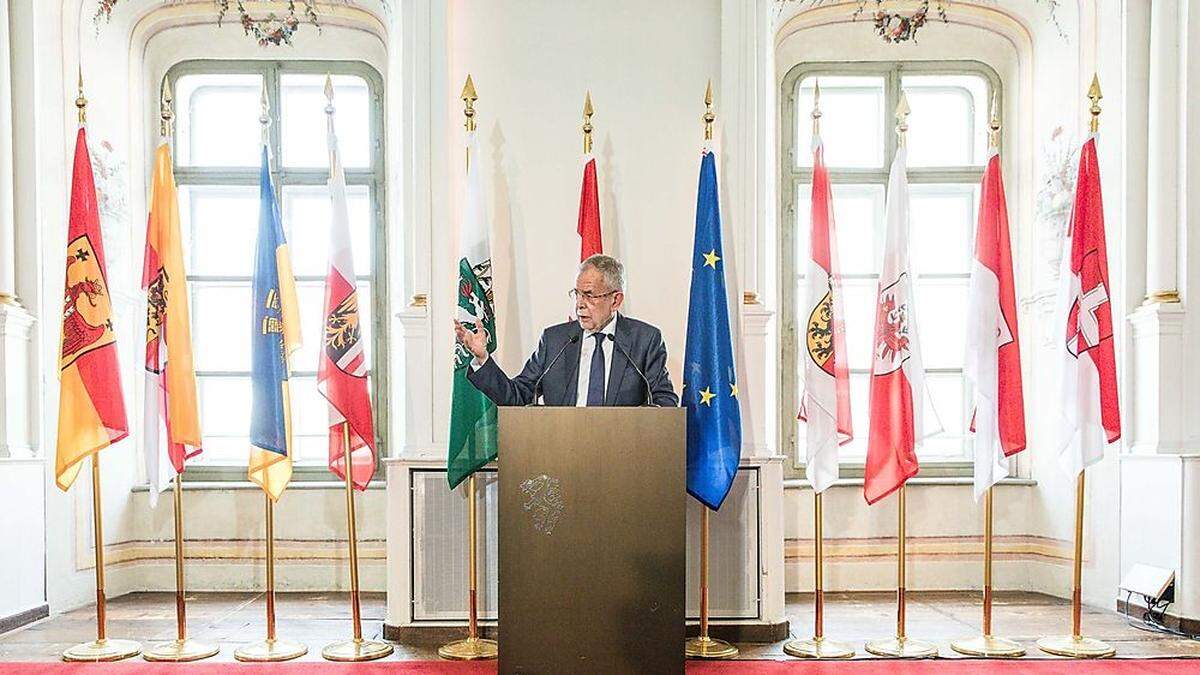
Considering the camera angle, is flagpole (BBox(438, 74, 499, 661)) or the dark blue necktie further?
flagpole (BBox(438, 74, 499, 661))

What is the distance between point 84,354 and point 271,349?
34.5 inches

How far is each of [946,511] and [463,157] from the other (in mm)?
3831

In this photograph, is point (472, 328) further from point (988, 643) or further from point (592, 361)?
point (988, 643)

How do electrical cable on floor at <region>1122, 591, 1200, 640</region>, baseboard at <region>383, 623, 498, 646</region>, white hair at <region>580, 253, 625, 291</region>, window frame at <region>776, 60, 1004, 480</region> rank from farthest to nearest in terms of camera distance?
1. window frame at <region>776, 60, 1004, 480</region>
2. electrical cable on floor at <region>1122, 591, 1200, 640</region>
3. baseboard at <region>383, 623, 498, 646</region>
4. white hair at <region>580, 253, 625, 291</region>

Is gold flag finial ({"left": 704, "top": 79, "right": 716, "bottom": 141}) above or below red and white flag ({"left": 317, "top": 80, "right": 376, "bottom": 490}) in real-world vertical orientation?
above

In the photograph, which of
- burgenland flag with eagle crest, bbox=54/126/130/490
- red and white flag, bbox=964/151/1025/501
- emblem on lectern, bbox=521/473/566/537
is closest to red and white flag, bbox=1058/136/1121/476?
red and white flag, bbox=964/151/1025/501

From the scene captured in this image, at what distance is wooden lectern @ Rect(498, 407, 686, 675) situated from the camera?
3.97 m

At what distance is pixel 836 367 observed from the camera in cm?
525

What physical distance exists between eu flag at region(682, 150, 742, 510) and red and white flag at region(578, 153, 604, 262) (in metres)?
0.49

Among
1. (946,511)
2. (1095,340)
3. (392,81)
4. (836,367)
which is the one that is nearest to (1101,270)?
(1095,340)

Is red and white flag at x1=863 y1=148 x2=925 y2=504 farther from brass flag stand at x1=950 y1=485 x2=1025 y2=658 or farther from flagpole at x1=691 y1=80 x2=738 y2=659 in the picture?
flagpole at x1=691 y1=80 x2=738 y2=659

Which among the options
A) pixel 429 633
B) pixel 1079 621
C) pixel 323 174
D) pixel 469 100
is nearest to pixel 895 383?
pixel 1079 621

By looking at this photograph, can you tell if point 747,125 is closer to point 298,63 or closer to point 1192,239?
point 1192,239

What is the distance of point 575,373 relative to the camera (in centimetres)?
464
